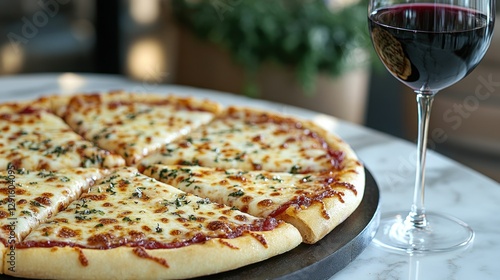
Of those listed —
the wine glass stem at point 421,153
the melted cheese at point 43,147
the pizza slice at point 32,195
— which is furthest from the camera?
the melted cheese at point 43,147

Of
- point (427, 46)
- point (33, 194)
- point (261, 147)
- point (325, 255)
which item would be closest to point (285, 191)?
point (325, 255)

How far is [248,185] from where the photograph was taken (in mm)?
2045

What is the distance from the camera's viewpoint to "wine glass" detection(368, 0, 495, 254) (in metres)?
1.79

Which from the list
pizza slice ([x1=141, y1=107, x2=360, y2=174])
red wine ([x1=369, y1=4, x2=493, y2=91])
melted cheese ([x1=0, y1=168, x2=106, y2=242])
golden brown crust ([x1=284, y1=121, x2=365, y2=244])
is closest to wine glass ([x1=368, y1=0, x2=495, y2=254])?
red wine ([x1=369, y1=4, x2=493, y2=91])

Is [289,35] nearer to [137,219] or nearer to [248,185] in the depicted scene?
[248,185]

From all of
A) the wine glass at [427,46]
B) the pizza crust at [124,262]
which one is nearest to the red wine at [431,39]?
the wine glass at [427,46]

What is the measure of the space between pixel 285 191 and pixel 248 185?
0.36 ft

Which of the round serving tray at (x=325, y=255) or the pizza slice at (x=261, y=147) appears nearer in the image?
the round serving tray at (x=325, y=255)

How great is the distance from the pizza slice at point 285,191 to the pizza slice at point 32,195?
0.73 feet

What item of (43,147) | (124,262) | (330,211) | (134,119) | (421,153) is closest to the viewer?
(124,262)

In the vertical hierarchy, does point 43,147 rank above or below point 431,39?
below

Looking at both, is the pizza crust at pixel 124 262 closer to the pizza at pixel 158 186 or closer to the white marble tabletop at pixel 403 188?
the pizza at pixel 158 186

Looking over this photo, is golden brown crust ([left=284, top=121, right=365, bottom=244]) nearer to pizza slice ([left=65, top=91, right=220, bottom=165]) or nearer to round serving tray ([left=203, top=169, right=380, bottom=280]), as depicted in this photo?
round serving tray ([left=203, top=169, right=380, bottom=280])

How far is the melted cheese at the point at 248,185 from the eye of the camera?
192 cm
